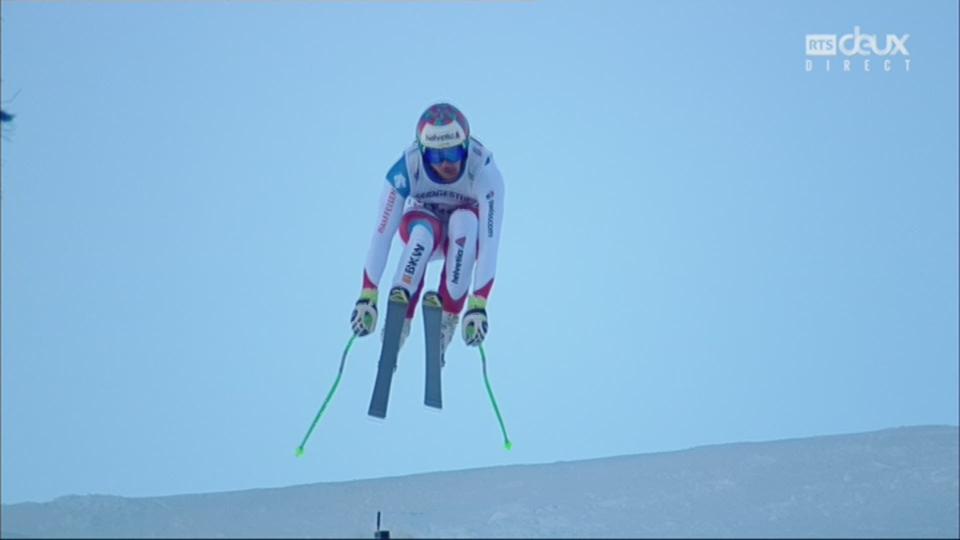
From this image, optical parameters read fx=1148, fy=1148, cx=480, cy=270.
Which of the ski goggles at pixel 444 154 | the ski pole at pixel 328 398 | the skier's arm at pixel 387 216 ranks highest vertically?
the ski goggles at pixel 444 154

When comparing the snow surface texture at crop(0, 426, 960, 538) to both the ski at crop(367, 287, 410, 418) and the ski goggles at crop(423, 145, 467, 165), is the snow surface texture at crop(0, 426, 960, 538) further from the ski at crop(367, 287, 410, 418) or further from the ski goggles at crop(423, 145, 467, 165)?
the ski goggles at crop(423, 145, 467, 165)

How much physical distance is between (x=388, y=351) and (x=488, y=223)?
1653 millimetres

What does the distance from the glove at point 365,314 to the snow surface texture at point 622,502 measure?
1.94 meters

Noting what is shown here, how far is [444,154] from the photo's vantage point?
37.4 feet

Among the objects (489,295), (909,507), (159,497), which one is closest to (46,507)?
(159,497)

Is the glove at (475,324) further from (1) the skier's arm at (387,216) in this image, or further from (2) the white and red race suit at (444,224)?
(1) the skier's arm at (387,216)

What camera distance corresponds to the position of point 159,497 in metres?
14.3

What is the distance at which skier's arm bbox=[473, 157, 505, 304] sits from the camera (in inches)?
446

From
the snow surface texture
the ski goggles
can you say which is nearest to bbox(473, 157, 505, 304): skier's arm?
the ski goggles

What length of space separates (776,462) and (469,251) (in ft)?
22.2

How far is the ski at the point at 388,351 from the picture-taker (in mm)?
10945

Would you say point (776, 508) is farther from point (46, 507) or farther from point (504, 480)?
point (46, 507)

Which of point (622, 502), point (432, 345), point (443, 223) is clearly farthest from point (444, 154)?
point (622, 502)

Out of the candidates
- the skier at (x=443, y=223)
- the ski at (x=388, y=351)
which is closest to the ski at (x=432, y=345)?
the skier at (x=443, y=223)
